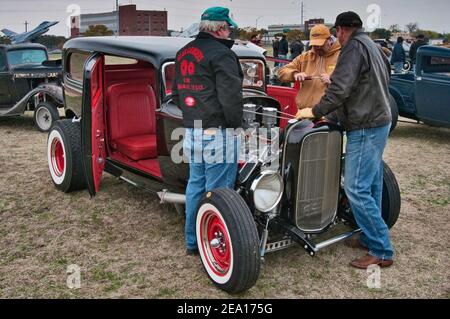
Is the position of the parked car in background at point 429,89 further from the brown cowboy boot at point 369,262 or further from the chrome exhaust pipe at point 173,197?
the chrome exhaust pipe at point 173,197

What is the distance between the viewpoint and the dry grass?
313 cm

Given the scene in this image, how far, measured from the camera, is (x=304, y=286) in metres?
3.18

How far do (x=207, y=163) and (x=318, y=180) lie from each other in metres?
0.81

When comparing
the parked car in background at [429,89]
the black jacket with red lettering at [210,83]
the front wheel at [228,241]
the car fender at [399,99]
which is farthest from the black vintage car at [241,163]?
the car fender at [399,99]

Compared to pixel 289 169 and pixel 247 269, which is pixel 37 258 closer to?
pixel 247 269

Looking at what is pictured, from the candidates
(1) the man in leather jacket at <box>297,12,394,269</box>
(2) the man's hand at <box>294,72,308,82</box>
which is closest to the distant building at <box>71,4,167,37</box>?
(2) the man's hand at <box>294,72,308,82</box>

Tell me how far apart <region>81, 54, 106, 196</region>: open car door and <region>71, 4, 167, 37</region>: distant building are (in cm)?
5031

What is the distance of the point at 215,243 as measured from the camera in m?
3.12

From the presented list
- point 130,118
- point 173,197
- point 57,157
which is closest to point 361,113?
point 173,197

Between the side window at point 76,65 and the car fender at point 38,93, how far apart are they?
2.76 metres

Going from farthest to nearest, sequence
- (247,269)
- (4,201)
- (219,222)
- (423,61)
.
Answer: (423,61)
(4,201)
(219,222)
(247,269)

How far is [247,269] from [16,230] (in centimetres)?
236

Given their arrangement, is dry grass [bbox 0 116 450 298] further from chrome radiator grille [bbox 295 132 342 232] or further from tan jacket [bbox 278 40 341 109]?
tan jacket [bbox 278 40 341 109]

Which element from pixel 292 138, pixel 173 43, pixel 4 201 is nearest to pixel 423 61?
pixel 173 43
